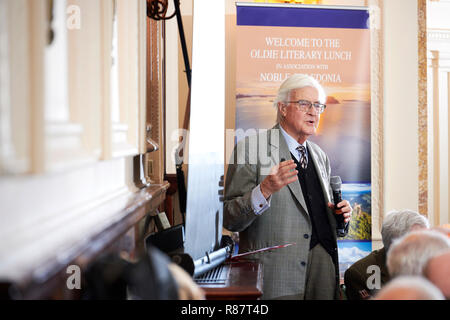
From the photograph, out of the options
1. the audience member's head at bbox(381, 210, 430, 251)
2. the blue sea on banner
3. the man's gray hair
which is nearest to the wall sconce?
the man's gray hair

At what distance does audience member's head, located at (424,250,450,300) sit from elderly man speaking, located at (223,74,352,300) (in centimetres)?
122

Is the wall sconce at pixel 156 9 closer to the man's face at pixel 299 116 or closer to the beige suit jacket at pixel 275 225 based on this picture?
the beige suit jacket at pixel 275 225

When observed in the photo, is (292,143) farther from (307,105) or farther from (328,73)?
(328,73)

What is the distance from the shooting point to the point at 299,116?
328 cm

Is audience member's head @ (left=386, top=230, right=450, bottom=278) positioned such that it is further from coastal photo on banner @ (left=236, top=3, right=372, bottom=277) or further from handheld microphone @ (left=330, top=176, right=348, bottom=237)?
coastal photo on banner @ (left=236, top=3, right=372, bottom=277)

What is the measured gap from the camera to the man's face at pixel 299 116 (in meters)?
3.25

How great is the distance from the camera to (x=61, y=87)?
4.49ft

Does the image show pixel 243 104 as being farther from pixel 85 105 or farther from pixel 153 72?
Result: pixel 85 105

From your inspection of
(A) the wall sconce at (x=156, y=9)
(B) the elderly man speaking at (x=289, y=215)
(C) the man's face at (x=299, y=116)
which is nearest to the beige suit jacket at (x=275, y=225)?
(B) the elderly man speaking at (x=289, y=215)

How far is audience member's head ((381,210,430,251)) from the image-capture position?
2551 millimetres

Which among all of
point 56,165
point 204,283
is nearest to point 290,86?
point 204,283

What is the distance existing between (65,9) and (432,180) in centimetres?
556

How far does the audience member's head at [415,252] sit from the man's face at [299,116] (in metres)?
1.63

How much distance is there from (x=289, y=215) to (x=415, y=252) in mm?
1422
